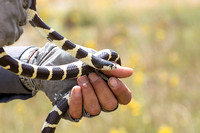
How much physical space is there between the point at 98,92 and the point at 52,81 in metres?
0.44

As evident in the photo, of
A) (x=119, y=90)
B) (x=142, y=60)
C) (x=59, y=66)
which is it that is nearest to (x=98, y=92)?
(x=119, y=90)

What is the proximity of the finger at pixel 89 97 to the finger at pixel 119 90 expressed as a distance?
143 mm

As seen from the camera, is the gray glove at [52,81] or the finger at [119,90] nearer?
the finger at [119,90]

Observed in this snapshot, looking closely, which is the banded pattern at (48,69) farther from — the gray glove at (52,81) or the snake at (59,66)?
the gray glove at (52,81)

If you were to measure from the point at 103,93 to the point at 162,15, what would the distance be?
609 cm

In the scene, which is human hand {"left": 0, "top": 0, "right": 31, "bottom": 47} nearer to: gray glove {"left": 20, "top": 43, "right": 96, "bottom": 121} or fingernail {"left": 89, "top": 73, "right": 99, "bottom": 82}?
fingernail {"left": 89, "top": 73, "right": 99, "bottom": 82}

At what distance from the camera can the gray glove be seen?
2.73m

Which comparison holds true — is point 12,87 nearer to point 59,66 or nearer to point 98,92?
point 59,66

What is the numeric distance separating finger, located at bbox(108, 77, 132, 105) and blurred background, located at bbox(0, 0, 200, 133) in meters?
0.93

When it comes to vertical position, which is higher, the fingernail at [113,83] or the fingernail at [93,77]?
the fingernail at [113,83]

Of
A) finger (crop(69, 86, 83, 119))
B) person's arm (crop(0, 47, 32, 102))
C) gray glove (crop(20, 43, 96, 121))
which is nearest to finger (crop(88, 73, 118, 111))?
finger (crop(69, 86, 83, 119))

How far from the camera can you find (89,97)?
2.49 metres

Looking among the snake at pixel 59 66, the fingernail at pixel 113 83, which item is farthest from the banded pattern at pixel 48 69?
the fingernail at pixel 113 83

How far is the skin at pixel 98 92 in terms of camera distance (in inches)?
97.6
